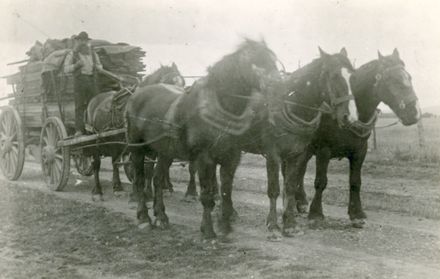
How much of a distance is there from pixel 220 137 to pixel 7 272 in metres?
2.86

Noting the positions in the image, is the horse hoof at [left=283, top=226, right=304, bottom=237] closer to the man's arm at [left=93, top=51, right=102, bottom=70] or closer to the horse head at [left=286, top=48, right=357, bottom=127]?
the horse head at [left=286, top=48, right=357, bottom=127]

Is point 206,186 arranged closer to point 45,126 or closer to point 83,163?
point 45,126

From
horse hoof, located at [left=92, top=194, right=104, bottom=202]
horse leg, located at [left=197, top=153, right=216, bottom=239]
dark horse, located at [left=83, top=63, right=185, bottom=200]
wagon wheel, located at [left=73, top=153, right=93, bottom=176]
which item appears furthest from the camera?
wagon wheel, located at [left=73, top=153, right=93, bottom=176]

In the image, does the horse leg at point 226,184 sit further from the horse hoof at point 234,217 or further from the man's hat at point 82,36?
the man's hat at point 82,36

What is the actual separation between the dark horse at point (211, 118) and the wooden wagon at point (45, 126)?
1.93 meters

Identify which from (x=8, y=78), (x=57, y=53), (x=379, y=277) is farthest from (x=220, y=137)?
(x=8, y=78)

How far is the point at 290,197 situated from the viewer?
7105 millimetres

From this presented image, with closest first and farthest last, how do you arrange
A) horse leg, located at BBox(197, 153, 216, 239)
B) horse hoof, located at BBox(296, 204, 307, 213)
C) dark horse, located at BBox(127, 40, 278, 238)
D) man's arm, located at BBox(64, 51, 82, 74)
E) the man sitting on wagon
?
dark horse, located at BBox(127, 40, 278, 238), horse leg, located at BBox(197, 153, 216, 239), horse hoof, located at BBox(296, 204, 307, 213), man's arm, located at BBox(64, 51, 82, 74), the man sitting on wagon

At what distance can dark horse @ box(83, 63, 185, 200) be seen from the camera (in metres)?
9.57

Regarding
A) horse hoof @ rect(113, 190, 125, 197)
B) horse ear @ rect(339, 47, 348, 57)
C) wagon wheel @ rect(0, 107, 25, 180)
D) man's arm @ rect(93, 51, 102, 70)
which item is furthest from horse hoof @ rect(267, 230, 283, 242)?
wagon wheel @ rect(0, 107, 25, 180)

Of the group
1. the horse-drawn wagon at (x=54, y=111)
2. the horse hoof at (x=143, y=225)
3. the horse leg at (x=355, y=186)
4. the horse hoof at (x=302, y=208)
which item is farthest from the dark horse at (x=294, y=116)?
the horse-drawn wagon at (x=54, y=111)

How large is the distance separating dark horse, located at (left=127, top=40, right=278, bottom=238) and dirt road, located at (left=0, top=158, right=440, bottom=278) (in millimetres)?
607

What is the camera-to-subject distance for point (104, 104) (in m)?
10.1

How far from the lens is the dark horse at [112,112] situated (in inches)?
377
